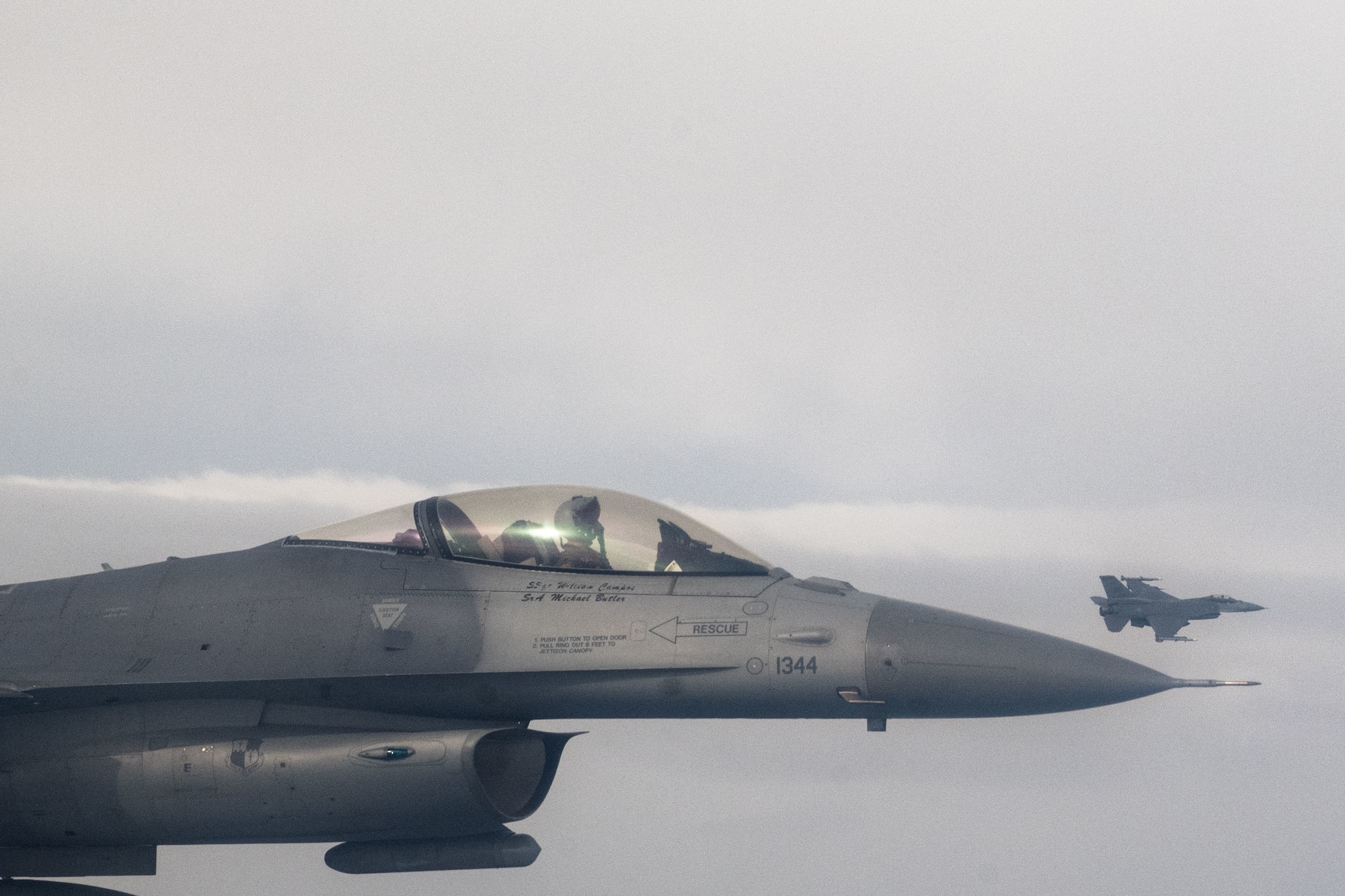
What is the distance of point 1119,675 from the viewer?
984cm

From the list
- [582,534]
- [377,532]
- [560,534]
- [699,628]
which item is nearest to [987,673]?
[699,628]

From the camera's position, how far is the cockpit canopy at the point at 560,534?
428 inches

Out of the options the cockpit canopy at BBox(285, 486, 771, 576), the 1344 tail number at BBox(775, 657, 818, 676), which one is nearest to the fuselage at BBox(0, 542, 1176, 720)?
the 1344 tail number at BBox(775, 657, 818, 676)

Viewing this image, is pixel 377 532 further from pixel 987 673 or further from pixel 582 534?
pixel 987 673

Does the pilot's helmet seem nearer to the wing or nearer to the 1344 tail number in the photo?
the 1344 tail number

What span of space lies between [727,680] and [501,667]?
179cm

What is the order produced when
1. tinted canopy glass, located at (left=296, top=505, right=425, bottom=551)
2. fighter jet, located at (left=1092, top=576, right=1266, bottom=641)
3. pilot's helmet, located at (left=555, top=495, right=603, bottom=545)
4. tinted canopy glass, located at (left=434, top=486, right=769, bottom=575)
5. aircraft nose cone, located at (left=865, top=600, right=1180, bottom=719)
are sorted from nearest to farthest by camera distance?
aircraft nose cone, located at (left=865, top=600, right=1180, bottom=719) < tinted canopy glass, located at (left=434, top=486, right=769, bottom=575) < pilot's helmet, located at (left=555, top=495, right=603, bottom=545) < tinted canopy glass, located at (left=296, top=505, right=425, bottom=551) < fighter jet, located at (left=1092, top=576, right=1266, bottom=641)

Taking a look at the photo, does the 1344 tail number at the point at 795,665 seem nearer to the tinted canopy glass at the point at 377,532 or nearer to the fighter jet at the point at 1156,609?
the tinted canopy glass at the point at 377,532

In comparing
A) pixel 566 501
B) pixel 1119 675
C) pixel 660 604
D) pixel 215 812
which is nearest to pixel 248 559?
pixel 215 812

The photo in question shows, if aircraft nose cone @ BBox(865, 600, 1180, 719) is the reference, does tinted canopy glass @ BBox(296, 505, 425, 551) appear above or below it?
above

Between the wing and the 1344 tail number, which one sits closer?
the 1344 tail number

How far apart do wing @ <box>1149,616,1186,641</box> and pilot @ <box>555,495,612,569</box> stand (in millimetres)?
26738

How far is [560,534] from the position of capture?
1113 cm

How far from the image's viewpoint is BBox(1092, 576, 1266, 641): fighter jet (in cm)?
3450
